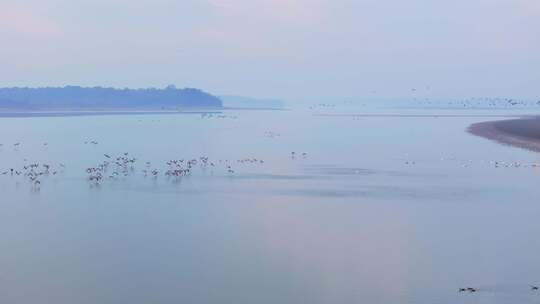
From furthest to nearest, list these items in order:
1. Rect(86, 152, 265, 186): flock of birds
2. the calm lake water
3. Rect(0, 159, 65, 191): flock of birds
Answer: Rect(86, 152, 265, 186): flock of birds < Rect(0, 159, 65, 191): flock of birds < the calm lake water

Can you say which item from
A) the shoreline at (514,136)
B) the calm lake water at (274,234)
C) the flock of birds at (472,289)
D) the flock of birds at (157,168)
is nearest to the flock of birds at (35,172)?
the calm lake water at (274,234)

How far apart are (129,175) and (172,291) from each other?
1773 cm

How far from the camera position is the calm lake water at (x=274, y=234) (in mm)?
14203

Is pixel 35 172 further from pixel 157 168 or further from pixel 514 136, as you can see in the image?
pixel 514 136

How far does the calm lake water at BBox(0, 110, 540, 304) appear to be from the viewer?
46.6 ft

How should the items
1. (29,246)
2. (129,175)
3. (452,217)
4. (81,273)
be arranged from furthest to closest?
(129,175), (452,217), (29,246), (81,273)

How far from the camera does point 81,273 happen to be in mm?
15250

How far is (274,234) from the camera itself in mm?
19344

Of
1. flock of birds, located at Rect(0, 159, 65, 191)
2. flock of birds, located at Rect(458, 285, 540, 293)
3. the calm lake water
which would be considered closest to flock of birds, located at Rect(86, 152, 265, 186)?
the calm lake water

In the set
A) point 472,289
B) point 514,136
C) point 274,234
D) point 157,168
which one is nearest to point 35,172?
point 157,168

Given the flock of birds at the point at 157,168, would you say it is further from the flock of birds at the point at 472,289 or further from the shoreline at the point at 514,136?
the shoreline at the point at 514,136

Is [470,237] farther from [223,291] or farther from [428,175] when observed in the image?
[428,175]

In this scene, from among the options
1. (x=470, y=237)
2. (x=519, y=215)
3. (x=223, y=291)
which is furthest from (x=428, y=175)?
(x=223, y=291)

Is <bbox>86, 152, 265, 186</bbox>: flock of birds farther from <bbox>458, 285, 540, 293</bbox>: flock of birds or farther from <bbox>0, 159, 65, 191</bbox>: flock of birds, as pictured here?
<bbox>458, 285, 540, 293</bbox>: flock of birds
